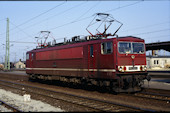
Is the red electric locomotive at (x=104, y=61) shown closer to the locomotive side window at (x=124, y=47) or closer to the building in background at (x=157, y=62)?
the locomotive side window at (x=124, y=47)

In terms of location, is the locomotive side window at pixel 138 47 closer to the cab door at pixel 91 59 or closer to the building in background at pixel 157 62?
the cab door at pixel 91 59

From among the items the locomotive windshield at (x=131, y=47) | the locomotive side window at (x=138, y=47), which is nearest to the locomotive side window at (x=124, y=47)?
the locomotive windshield at (x=131, y=47)

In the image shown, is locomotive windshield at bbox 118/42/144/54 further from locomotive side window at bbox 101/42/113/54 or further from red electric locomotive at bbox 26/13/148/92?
locomotive side window at bbox 101/42/113/54

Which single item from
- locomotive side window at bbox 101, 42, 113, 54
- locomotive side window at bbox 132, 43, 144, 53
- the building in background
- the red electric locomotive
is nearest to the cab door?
the red electric locomotive

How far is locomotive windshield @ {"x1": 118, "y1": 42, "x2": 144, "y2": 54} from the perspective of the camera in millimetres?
13285

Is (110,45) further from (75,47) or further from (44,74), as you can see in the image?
(44,74)

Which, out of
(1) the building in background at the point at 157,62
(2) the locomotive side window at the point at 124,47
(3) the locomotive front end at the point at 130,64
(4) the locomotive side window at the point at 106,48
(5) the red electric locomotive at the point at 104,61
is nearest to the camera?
(3) the locomotive front end at the point at 130,64

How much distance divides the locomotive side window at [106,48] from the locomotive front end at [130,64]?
0.55 metres

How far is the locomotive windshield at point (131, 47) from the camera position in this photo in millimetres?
13285

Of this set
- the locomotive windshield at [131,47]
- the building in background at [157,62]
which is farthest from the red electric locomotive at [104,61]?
the building in background at [157,62]

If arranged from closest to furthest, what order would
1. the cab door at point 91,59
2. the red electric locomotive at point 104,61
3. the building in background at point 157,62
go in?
the red electric locomotive at point 104,61
the cab door at point 91,59
the building in background at point 157,62

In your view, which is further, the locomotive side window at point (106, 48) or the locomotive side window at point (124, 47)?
the locomotive side window at point (106, 48)

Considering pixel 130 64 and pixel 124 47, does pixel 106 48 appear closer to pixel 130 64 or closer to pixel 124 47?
pixel 124 47

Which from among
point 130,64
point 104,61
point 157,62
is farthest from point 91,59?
point 157,62
